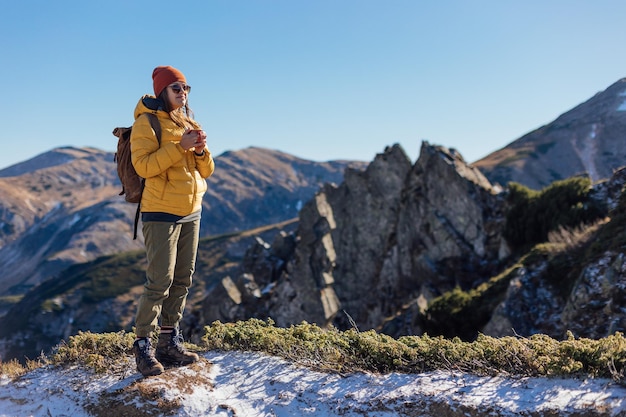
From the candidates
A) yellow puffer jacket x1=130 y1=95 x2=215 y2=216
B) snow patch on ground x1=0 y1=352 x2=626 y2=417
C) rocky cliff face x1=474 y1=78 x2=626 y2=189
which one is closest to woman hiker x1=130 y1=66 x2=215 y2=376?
yellow puffer jacket x1=130 y1=95 x2=215 y2=216

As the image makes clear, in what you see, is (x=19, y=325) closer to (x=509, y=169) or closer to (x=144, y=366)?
(x=509, y=169)

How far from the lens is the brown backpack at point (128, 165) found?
19.9 feet

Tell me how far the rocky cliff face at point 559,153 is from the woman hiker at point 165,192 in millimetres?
33367

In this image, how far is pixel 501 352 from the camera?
19.4 feet

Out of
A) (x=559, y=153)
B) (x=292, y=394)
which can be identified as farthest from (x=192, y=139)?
(x=559, y=153)

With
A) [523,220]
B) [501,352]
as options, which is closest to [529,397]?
[501,352]

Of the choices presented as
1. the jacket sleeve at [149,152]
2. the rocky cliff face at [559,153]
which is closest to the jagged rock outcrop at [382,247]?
the rocky cliff face at [559,153]

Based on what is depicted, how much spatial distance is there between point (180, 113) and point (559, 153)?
8893 cm

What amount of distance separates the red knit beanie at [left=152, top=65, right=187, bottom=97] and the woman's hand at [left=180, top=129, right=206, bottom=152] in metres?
0.74

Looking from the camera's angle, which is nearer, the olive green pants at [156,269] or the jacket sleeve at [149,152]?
the jacket sleeve at [149,152]

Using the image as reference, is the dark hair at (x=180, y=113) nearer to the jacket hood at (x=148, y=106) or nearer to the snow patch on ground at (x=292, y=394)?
the jacket hood at (x=148, y=106)

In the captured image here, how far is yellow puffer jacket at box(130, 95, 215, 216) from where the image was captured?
579cm

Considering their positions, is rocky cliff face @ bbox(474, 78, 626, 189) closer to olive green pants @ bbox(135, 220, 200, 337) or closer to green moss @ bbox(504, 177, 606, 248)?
green moss @ bbox(504, 177, 606, 248)

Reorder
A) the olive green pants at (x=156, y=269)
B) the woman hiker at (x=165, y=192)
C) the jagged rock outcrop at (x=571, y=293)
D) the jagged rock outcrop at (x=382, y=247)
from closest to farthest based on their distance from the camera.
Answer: the woman hiker at (x=165, y=192), the olive green pants at (x=156, y=269), the jagged rock outcrop at (x=571, y=293), the jagged rock outcrop at (x=382, y=247)
